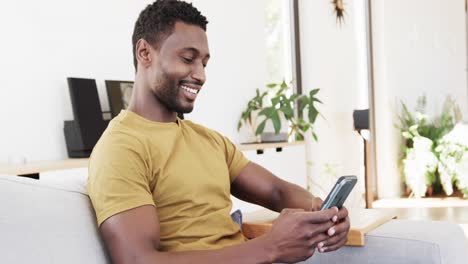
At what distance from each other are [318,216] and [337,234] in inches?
5.7

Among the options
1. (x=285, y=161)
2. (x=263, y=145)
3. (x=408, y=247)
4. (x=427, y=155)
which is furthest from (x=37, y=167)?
(x=427, y=155)

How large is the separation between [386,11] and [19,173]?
5.23 meters

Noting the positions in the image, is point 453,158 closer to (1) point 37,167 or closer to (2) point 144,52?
(1) point 37,167

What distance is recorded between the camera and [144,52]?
150cm

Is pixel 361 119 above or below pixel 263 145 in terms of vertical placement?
below

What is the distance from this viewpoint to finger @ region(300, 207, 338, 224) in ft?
4.26

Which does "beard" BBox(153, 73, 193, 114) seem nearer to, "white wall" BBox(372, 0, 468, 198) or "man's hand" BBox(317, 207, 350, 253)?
"man's hand" BBox(317, 207, 350, 253)

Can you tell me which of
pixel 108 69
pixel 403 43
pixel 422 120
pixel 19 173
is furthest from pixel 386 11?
pixel 19 173

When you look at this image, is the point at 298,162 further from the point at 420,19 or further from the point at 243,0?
the point at 420,19

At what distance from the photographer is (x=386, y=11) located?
6.57m

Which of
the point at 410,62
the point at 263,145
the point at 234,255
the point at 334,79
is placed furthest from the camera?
the point at 410,62

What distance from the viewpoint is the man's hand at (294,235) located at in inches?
49.7

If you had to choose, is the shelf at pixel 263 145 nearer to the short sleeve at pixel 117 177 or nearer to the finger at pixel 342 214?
the finger at pixel 342 214

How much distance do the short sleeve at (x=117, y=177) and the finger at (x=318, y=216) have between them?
337 millimetres
